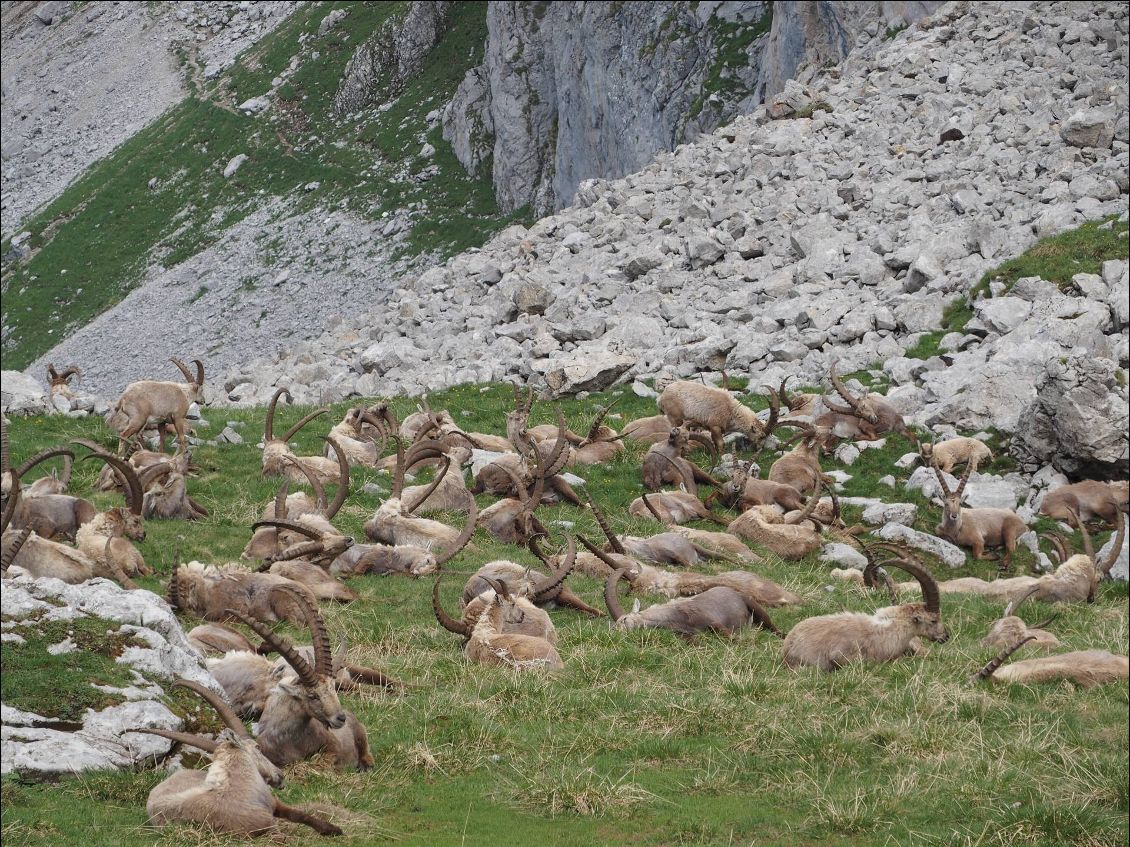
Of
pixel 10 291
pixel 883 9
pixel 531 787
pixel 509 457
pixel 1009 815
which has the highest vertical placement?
pixel 531 787

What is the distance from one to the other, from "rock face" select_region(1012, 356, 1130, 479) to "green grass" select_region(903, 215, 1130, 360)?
5319mm

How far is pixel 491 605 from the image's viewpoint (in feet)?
39.9

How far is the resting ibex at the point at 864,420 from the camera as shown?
72.9 ft

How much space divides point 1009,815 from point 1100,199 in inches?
1043

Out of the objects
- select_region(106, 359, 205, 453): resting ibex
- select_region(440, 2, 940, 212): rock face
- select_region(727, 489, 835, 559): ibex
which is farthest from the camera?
select_region(440, 2, 940, 212): rock face

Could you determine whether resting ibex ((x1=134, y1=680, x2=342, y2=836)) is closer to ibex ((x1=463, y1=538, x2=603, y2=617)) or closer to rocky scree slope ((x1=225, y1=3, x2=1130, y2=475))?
ibex ((x1=463, y1=538, x2=603, y2=617))

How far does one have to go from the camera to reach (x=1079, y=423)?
19.7m

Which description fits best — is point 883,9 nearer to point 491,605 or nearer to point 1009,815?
point 491,605

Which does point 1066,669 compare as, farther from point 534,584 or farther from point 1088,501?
point 1088,501

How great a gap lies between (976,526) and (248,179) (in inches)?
3108

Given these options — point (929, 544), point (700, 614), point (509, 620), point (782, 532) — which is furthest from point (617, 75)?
point (509, 620)

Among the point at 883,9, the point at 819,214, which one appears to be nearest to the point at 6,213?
the point at 883,9

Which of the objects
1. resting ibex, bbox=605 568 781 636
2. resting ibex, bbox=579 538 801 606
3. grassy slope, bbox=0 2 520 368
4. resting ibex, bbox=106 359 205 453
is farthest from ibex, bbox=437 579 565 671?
grassy slope, bbox=0 2 520 368

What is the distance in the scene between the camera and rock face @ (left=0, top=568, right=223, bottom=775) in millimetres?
8031
